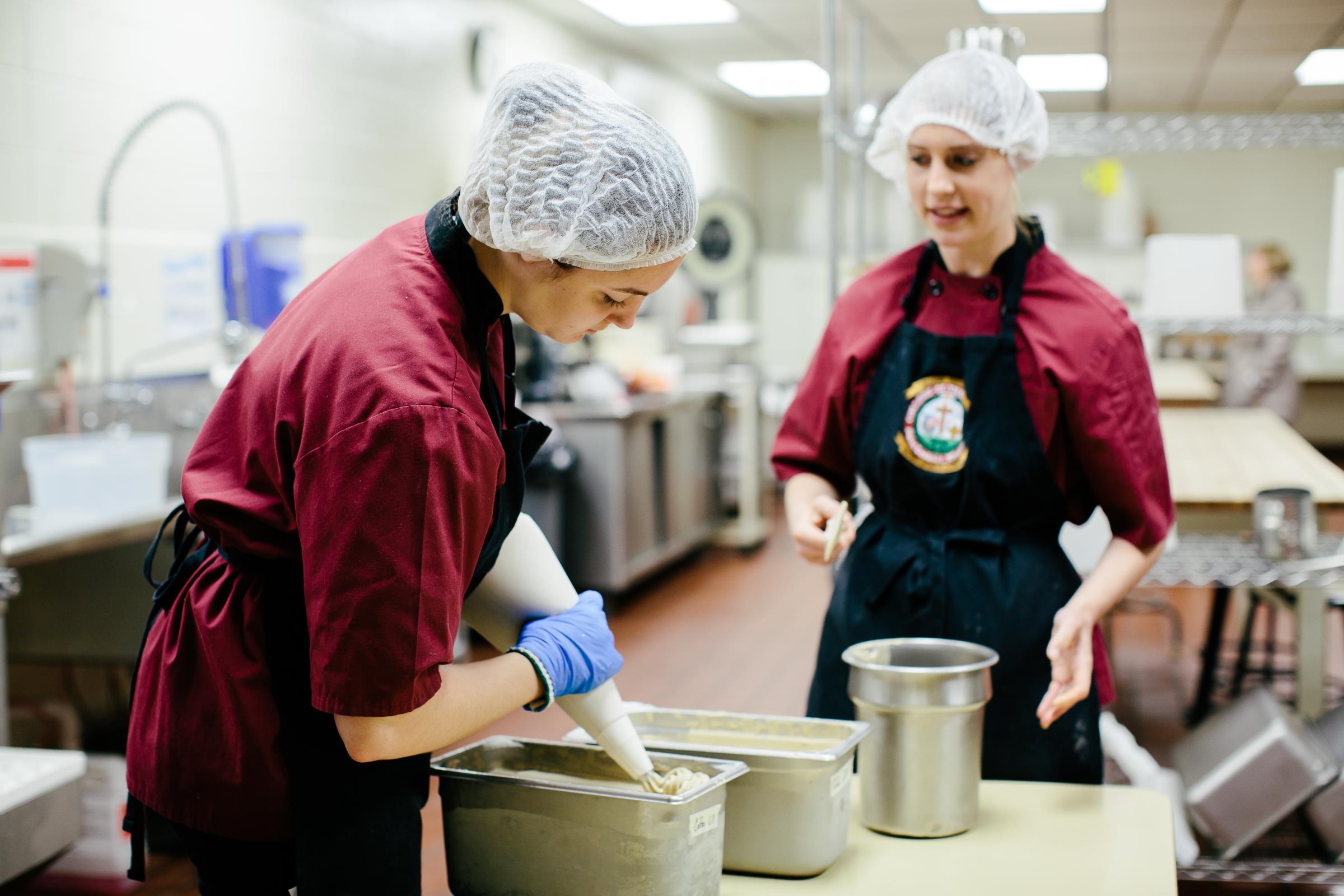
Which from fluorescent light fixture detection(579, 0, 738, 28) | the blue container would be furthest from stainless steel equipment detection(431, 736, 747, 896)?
fluorescent light fixture detection(579, 0, 738, 28)

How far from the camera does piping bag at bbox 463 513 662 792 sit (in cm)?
113

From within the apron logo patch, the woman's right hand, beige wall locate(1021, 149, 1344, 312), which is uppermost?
beige wall locate(1021, 149, 1344, 312)

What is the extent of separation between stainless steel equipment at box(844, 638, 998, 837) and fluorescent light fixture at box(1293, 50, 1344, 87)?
25.1ft

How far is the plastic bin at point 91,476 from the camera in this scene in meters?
2.82

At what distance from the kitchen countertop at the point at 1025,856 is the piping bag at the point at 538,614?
167 mm

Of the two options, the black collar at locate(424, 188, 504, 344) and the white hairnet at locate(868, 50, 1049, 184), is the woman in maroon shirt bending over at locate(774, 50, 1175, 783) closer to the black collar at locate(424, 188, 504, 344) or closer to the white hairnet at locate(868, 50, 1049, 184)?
the white hairnet at locate(868, 50, 1049, 184)

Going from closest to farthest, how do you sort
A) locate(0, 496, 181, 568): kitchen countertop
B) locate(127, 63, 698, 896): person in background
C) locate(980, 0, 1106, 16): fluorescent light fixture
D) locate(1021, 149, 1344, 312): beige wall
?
1. locate(127, 63, 698, 896): person in background
2. locate(0, 496, 181, 568): kitchen countertop
3. locate(980, 0, 1106, 16): fluorescent light fixture
4. locate(1021, 149, 1344, 312): beige wall

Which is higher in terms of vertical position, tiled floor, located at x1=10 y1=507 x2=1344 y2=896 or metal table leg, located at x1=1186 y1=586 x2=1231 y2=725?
metal table leg, located at x1=1186 y1=586 x2=1231 y2=725

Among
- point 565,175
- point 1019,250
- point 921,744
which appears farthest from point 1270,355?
point 565,175

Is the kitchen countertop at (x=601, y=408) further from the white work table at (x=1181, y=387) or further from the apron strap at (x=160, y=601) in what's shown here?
the apron strap at (x=160, y=601)

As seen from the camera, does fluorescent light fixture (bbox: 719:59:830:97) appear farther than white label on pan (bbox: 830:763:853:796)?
Yes

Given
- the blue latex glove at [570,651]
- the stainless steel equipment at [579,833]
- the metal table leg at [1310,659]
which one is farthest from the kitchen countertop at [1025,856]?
the metal table leg at [1310,659]

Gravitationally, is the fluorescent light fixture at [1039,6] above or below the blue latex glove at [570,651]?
above

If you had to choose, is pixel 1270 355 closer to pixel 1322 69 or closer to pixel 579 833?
pixel 1322 69
